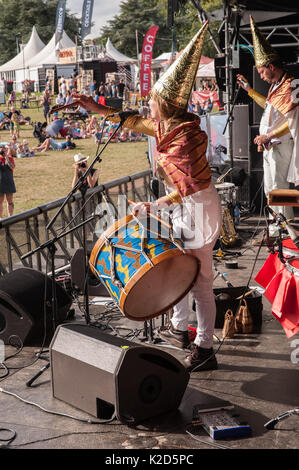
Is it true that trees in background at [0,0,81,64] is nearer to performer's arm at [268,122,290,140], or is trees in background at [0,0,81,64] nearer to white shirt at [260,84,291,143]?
white shirt at [260,84,291,143]

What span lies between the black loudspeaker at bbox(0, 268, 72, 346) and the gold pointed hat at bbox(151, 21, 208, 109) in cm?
201

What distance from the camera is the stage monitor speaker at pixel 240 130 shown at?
31.5 feet

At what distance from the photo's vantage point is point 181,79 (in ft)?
12.7

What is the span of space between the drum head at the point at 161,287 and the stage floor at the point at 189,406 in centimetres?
58

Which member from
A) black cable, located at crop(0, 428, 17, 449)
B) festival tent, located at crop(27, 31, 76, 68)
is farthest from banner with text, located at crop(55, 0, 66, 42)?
black cable, located at crop(0, 428, 17, 449)

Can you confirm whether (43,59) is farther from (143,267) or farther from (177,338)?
(143,267)

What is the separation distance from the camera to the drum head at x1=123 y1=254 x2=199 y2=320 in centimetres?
382

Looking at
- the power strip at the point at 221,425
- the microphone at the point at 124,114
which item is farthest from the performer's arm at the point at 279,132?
the power strip at the point at 221,425

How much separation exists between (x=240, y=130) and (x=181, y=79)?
5.98 metres

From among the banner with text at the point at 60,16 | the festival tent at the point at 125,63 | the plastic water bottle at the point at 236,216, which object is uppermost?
the banner with text at the point at 60,16

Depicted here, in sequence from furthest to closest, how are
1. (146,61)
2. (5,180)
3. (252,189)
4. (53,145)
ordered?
(53,145) → (146,61) → (5,180) → (252,189)

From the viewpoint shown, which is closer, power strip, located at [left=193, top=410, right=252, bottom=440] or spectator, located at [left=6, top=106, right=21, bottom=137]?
power strip, located at [left=193, top=410, right=252, bottom=440]

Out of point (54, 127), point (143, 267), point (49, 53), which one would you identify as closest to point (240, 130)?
point (143, 267)

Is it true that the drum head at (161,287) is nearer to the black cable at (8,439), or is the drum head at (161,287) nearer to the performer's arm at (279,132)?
the black cable at (8,439)
